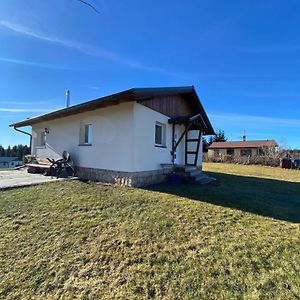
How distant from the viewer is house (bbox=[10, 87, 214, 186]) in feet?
25.6

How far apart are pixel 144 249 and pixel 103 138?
5872 mm

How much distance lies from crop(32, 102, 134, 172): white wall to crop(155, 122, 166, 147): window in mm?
2084

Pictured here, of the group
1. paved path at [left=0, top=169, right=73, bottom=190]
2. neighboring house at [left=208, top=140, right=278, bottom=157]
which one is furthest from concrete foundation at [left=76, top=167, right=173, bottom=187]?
neighboring house at [left=208, top=140, right=278, bottom=157]

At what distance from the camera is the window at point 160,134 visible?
968 centimetres

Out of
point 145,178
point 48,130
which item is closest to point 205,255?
point 145,178

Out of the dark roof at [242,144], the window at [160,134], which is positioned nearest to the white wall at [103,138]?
the window at [160,134]

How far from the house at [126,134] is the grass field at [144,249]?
2472mm

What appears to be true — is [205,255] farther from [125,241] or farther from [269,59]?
[269,59]

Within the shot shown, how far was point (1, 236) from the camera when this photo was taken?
3.97 metres

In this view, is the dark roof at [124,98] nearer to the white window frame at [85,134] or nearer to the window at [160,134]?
the white window frame at [85,134]

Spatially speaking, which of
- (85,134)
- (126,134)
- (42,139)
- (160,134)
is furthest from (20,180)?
(160,134)

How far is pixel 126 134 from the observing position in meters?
7.88

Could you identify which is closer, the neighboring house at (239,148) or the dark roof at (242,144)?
the neighboring house at (239,148)

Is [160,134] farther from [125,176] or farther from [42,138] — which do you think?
[42,138]
